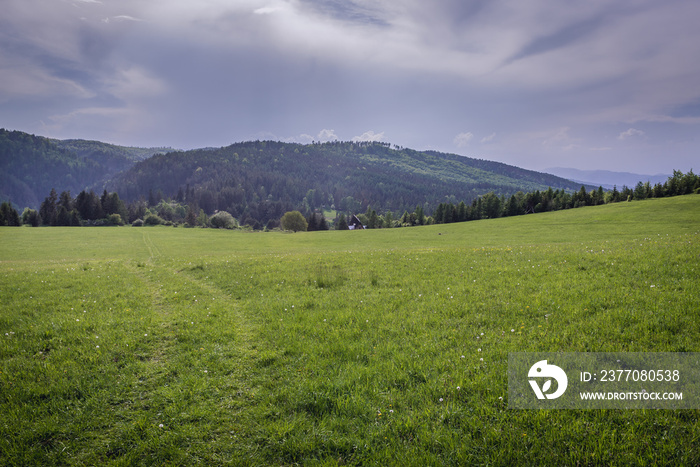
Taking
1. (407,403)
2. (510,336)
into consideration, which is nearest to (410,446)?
(407,403)

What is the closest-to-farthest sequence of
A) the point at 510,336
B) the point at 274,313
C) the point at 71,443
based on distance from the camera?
the point at 71,443 < the point at 510,336 < the point at 274,313

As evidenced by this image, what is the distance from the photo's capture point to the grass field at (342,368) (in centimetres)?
451

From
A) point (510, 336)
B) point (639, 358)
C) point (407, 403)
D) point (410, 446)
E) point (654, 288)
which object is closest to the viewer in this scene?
point (410, 446)

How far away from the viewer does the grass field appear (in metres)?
4.51

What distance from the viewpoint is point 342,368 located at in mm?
6793

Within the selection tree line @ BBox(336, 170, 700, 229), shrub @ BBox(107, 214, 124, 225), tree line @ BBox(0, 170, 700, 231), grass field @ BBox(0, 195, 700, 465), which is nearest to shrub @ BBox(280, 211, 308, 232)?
tree line @ BBox(0, 170, 700, 231)

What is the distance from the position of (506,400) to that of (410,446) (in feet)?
6.62

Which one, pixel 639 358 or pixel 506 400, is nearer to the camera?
pixel 506 400

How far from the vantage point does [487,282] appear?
1185 centimetres

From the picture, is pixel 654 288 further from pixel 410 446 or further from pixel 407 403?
pixel 410 446

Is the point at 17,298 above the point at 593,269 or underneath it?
underneath

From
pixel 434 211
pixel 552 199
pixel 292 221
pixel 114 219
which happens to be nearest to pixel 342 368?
pixel 552 199

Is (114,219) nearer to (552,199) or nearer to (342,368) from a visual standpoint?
(342,368)

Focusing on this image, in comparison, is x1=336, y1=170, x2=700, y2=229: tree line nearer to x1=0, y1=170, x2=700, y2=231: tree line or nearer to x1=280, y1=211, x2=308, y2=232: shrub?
x1=0, y1=170, x2=700, y2=231: tree line
